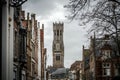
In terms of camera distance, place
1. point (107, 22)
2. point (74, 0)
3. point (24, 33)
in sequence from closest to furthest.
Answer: point (74, 0), point (107, 22), point (24, 33)

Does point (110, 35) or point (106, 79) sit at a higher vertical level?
point (110, 35)

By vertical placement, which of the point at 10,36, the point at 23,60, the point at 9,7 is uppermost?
the point at 9,7

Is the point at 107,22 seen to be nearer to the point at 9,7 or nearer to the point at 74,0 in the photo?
the point at 74,0

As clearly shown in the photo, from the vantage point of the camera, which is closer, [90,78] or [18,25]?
[18,25]

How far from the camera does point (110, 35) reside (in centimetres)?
2952

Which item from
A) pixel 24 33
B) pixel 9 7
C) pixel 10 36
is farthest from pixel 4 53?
pixel 24 33

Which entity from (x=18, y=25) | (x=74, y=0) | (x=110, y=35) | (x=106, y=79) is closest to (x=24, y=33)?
(x=18, y=25)

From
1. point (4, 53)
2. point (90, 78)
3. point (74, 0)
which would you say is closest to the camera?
point (4, 53)

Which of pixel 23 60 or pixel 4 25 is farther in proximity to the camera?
pixel 23 60

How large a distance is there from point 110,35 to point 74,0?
17566mm

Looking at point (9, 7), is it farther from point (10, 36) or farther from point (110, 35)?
point (110, 35)

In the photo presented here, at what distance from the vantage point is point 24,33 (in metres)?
41.2

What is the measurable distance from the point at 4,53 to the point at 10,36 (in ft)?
1.43

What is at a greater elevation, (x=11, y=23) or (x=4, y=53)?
(x=11, y=23)
